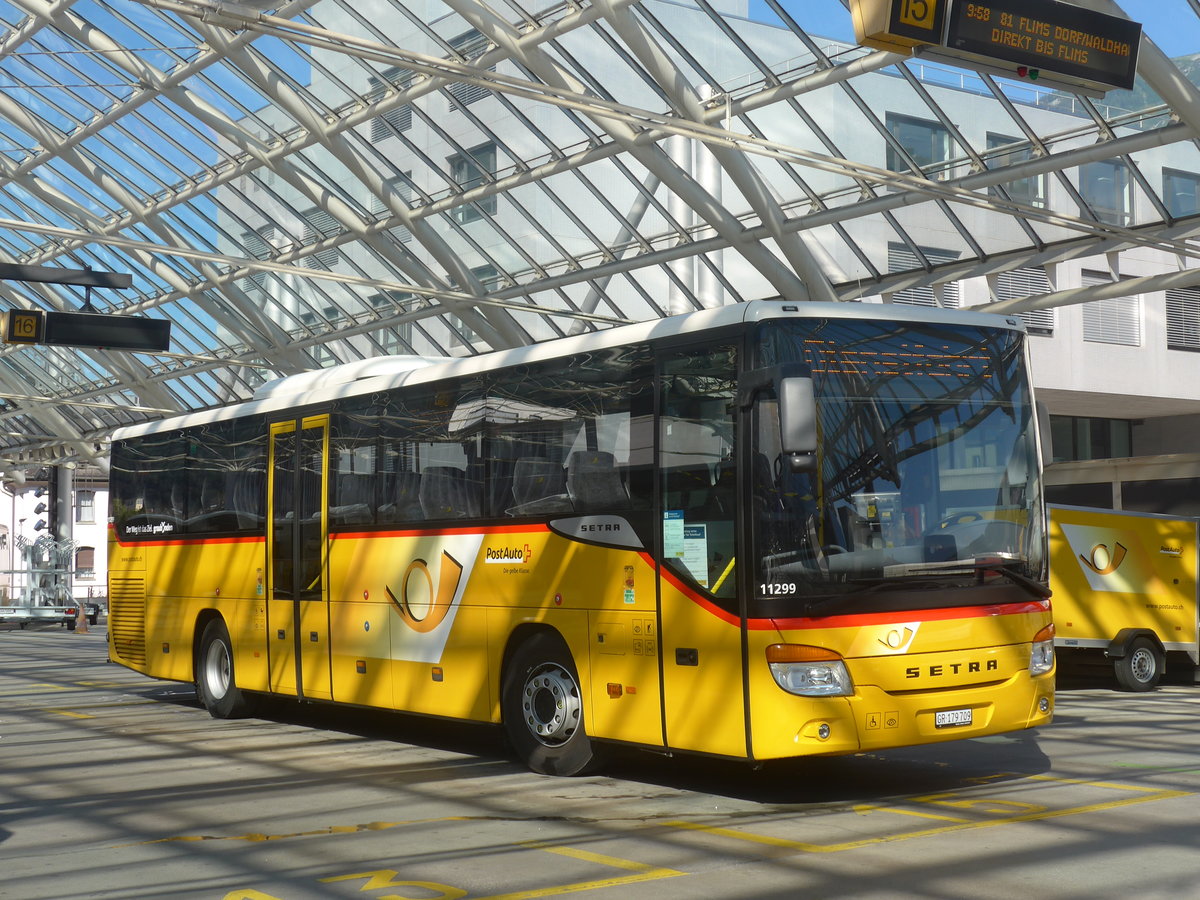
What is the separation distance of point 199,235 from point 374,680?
848 inches

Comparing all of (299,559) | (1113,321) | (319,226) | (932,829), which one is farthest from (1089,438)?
(932,829)

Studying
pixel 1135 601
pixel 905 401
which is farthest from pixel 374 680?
pixel 1135 601

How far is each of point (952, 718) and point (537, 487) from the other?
332 cm

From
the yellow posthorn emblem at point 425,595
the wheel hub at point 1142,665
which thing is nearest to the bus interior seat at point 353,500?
the yellow posthorn emblem at point 425,595

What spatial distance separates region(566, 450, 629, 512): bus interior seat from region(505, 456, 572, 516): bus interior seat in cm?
9

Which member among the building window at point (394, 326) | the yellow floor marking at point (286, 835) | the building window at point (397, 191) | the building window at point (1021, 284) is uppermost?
the building window at point (397, 191)

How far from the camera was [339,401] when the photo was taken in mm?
12961

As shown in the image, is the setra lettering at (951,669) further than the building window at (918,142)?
No

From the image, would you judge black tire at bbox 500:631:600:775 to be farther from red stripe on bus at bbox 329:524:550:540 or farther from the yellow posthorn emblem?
the yellow posthorn emblem

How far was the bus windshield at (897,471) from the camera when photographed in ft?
28.2

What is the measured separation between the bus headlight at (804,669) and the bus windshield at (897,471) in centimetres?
26

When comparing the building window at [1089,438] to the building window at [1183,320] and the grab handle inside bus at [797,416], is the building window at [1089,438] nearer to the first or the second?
the building window at [1183,320]

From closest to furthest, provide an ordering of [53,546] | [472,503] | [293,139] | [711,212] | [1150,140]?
[472,503] < [1150,140] < [711,212] < [293,139] < [53,546]

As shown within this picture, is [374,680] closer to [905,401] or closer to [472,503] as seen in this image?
[472,503]
